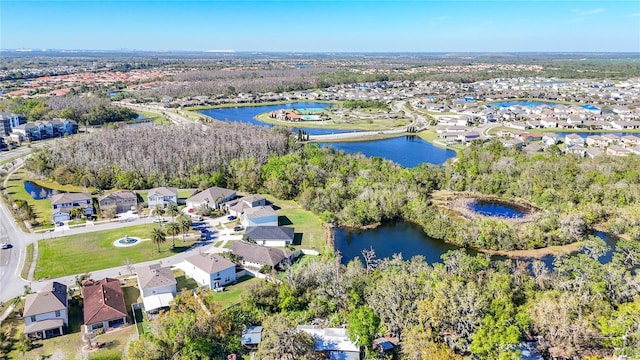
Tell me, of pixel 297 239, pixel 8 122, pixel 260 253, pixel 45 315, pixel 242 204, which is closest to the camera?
pixel 45 315

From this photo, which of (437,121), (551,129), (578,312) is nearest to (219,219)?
(578,312)

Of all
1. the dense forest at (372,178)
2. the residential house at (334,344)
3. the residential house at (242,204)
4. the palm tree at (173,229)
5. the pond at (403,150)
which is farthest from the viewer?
the pond at (403,150)

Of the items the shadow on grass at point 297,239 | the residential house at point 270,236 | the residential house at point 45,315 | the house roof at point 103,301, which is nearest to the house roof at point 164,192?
the residential house at point 270,236

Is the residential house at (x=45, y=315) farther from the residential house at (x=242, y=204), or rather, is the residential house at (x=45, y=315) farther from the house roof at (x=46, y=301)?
the residential house at (x=242, y=204)

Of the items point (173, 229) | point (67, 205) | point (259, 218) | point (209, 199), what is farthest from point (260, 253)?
point (67, 205)

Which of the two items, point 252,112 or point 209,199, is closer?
point 209,199

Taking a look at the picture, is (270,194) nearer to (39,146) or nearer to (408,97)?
(39,146)

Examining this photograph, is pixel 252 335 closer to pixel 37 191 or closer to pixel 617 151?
pixel 37 191
